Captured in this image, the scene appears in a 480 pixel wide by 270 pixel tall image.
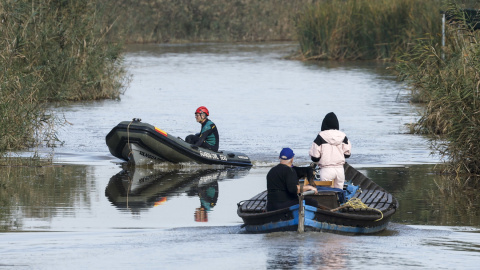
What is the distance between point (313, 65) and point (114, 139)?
1152 inches

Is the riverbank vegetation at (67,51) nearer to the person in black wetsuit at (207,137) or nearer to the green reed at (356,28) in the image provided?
the person in black wetsuit at (207,137)

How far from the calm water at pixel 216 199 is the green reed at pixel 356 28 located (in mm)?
11180

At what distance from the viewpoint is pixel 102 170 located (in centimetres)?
1866

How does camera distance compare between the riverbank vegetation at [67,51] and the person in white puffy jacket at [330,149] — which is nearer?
the person in white puffy jacket at [330,149]

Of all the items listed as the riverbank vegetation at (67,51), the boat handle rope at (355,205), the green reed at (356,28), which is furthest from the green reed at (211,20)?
the boat handle rope at (355,205)

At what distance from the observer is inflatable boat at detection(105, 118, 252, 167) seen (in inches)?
734

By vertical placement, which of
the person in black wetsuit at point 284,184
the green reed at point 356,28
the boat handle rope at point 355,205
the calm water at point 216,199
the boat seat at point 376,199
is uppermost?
the green reed at point 356,28

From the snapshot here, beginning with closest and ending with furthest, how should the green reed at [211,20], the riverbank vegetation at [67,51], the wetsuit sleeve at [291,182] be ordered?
the wetsuit sleeve at [291,182], the riverbank vegetation at [67,51], the green reed at [211,20]

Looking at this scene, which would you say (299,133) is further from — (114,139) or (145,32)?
(145,32)

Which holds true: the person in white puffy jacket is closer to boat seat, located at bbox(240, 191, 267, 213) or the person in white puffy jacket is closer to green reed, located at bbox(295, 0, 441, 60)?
boat seat, located at bbox(240, 191, 267, 213)

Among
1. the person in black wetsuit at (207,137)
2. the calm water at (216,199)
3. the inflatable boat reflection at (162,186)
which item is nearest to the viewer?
the calm water at (216,199)

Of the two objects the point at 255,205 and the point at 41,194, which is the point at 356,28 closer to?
the point at 41,194

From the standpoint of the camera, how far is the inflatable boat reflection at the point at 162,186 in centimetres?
1502

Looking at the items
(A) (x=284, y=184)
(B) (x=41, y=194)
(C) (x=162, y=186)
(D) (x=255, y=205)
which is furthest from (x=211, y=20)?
(A) (x=284, y=184)
